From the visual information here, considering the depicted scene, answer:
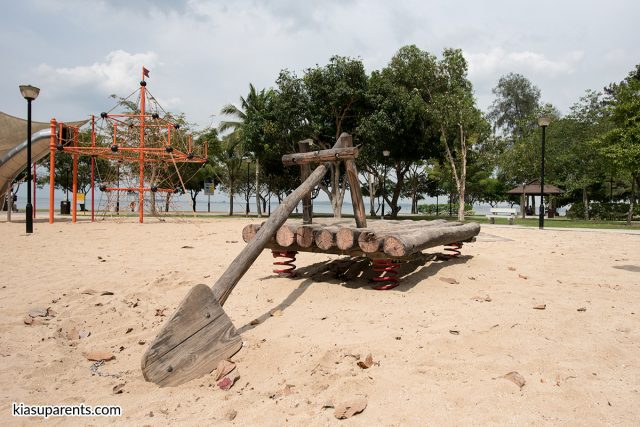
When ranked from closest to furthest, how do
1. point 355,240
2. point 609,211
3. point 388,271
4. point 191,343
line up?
point 191,343
point 355,240
point 388,271
point 609,211

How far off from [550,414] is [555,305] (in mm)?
2145

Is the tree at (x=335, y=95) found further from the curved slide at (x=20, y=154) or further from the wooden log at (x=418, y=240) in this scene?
the wooden log at (x=418, y=240)

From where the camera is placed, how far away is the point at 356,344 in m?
3.19

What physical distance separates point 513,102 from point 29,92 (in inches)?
1637

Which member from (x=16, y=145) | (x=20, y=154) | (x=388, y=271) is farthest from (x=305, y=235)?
(x=16, y=145)

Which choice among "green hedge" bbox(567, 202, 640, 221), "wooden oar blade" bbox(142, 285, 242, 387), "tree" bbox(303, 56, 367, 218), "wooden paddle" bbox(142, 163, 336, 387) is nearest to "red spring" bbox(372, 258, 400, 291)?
"wooden paddle" bbox(142, 163, 336, 387)

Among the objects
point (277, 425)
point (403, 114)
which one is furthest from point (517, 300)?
point (403, 114)

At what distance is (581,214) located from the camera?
98.3 feet

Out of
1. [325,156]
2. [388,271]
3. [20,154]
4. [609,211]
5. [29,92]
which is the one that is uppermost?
[29,92]

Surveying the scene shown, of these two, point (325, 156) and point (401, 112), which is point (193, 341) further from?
point (401, 112)

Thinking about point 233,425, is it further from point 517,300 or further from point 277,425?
point 517,300

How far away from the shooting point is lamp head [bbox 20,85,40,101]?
11.8 metres

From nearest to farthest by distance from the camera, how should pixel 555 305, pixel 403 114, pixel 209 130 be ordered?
pixel 555 305 < pixel 403 114 < pixel 209 130

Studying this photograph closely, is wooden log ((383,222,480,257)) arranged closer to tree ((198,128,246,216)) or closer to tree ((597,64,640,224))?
tree ((597,64,640,224))
